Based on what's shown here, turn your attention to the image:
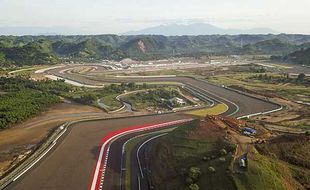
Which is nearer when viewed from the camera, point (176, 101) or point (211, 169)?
point (211, 169)

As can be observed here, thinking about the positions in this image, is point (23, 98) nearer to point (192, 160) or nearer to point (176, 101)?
point (176, 101)

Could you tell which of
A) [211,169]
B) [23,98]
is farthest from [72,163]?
[23,98]

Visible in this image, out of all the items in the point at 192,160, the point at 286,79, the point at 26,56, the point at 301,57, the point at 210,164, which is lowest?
Answer: the point at 286,79

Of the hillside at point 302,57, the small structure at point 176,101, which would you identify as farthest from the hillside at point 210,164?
the hillside at point 302,57

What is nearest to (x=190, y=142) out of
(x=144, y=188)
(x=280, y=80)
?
(x=144, y=188)

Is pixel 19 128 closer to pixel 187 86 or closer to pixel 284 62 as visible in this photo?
pixel 187 86

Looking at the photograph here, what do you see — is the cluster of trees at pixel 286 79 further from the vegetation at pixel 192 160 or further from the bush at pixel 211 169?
the bush at pixel 211 169

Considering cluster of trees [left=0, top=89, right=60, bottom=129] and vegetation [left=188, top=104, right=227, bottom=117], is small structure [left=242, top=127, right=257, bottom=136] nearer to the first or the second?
vegetation [left=188, top=104, right=227, bottom=117]
